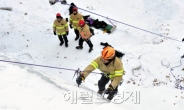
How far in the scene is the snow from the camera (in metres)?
4.14

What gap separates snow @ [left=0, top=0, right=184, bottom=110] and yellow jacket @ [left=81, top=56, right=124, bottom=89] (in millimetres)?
421

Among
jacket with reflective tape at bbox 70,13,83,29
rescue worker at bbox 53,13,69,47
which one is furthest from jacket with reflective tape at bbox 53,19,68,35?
jacket with reflective tape at bbox 70,13,83,29

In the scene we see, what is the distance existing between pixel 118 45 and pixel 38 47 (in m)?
2.71

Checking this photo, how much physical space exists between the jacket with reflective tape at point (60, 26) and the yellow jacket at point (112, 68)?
267 cm

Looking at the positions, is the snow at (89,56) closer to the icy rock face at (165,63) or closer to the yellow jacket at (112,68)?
the icy rock face at (165,63)

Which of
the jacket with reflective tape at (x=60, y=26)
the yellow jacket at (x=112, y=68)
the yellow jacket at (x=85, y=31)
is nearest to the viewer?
the yellow jacket at (x=112, y=68)

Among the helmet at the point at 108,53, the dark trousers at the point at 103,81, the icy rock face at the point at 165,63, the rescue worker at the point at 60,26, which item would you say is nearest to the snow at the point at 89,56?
the icy rock face at the point at 165,63

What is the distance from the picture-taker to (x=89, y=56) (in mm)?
7383

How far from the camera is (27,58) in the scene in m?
7.11

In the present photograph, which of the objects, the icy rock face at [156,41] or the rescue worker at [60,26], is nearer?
the rescue worker at [60,26]

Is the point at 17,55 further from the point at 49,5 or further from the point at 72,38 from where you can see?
the point at 49,5

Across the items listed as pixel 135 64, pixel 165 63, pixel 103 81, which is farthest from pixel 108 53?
pixel 165 63

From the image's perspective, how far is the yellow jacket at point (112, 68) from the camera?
15.0ft

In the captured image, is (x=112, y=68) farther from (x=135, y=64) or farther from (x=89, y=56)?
(x=89, y=56)
